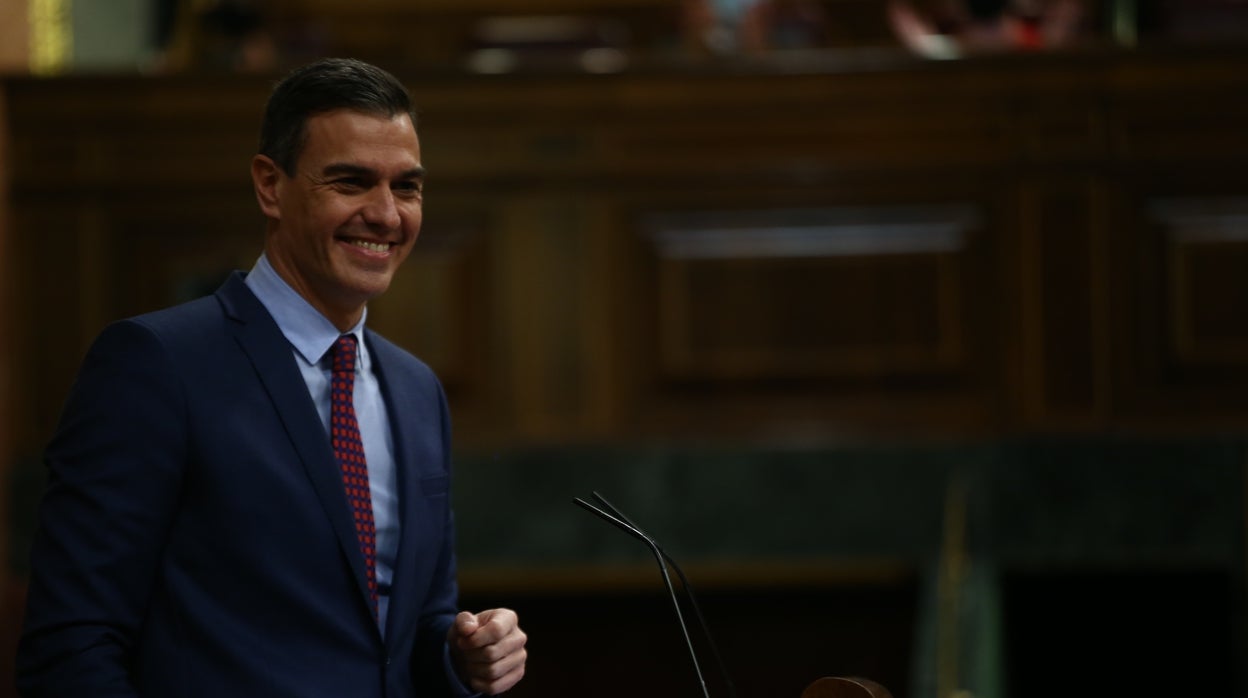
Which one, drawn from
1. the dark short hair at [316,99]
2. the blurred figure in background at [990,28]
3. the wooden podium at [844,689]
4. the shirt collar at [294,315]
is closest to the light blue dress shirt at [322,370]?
the shirt collar at [294,315]

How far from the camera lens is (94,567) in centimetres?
126

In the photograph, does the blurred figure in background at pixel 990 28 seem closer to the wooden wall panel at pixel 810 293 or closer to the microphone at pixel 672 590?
the wooden wall panel at pixel 810 293

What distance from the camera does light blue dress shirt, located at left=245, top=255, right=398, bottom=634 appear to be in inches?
54.5

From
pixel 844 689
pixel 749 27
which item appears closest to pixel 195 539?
pixel 844 689

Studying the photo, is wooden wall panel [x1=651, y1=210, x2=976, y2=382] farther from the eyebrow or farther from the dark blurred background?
the eyebrow

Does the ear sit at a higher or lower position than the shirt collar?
higher

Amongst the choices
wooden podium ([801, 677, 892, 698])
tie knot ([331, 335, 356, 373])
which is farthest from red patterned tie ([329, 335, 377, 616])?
wooden podium ([801, 677, 892, 698])

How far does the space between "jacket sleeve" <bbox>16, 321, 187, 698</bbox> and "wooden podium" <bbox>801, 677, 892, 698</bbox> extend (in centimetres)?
50

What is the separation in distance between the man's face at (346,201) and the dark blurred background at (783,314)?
2464 mm

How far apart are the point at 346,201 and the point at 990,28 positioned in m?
3.05

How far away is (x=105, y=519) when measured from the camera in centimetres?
127

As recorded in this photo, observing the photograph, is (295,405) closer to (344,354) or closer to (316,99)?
(344,354)

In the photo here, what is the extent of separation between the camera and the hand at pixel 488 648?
1.35 metres

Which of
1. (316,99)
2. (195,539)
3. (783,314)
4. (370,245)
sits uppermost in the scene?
(316,99)
